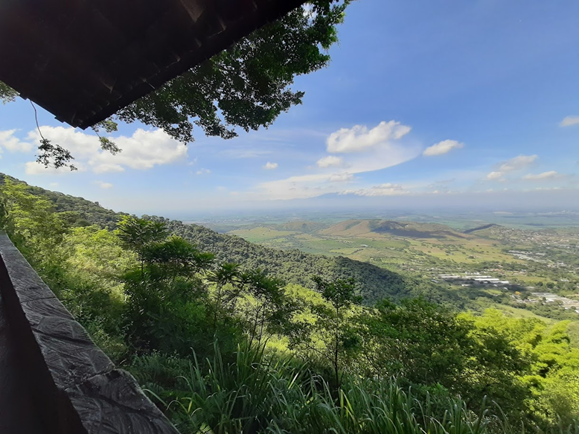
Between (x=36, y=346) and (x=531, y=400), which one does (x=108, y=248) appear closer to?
(x=36, y=346)

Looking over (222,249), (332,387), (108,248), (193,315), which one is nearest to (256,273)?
(193,315)

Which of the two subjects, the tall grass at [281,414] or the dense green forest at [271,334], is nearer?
the tall grass at [281,414]

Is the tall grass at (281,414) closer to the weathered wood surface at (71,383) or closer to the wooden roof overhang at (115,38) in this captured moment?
the weathered wood surface at (71,383)

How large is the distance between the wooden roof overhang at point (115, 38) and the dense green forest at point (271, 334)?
1826mm

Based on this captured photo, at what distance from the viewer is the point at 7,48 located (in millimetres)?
962

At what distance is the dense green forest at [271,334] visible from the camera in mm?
1990

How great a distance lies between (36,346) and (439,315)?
19.4 ft

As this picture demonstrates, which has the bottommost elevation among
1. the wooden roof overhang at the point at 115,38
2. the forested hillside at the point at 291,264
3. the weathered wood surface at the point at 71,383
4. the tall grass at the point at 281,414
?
the forested hillside at the point at 291,264

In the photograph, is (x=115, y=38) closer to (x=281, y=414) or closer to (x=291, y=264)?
(x=281, y=414)

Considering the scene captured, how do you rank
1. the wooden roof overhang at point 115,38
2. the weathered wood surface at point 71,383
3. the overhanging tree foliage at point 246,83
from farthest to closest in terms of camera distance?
the overhanging tree foliage at point 246,83 → the wooden roof overhang at point 115,38 → the weathered wood surface at point 71,383

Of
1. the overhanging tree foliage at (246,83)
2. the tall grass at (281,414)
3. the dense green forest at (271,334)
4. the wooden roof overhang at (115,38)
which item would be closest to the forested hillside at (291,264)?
the dense green forest at (271,334)

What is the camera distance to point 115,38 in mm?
879

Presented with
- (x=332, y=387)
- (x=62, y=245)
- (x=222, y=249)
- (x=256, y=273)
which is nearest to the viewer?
(x=332, y=387)

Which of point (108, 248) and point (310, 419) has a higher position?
point (108, 248)
